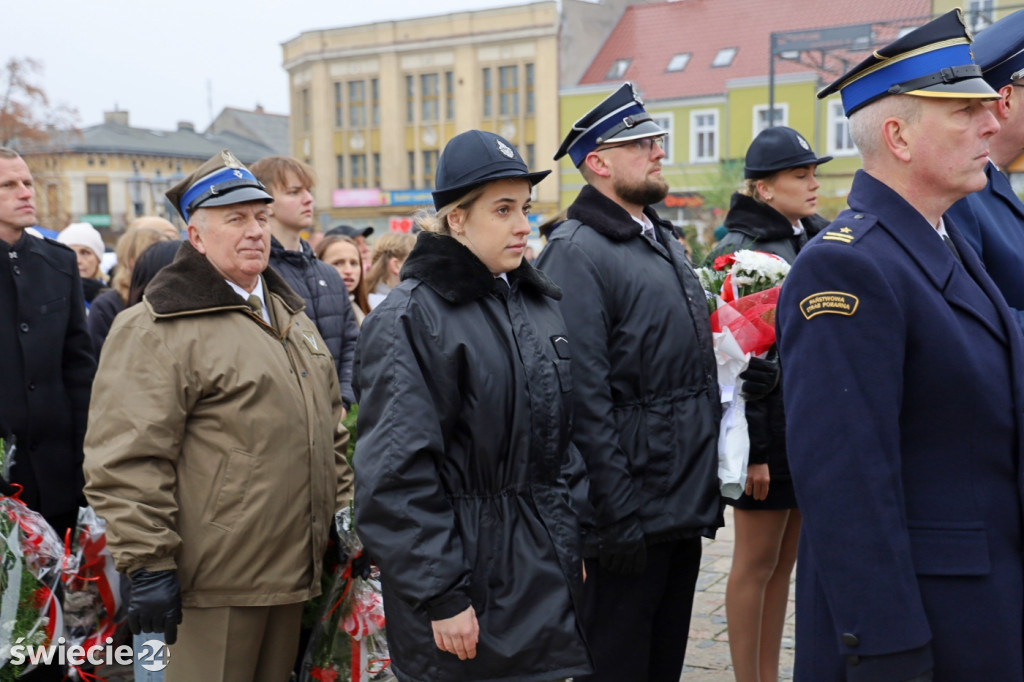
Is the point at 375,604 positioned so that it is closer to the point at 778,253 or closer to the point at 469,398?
the point at 469,398

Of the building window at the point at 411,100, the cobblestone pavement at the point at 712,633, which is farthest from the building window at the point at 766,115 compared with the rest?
the cobblestone pavement at the point at 712,633

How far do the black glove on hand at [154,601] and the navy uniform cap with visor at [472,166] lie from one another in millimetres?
1444

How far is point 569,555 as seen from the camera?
2896 millimetres

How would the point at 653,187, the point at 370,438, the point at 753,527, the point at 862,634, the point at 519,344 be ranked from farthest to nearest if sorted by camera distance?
the point at 753,527 → the point at 653,187 → the point at 519,344 → the point at 370,438 → the point at 862,634

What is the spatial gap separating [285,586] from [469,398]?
42.1 inches

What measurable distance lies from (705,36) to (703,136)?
171 inches

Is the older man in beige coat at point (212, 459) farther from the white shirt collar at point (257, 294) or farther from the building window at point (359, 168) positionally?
the building window at point (359, 168)

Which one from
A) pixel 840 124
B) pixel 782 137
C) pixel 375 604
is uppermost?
pixel 840 124

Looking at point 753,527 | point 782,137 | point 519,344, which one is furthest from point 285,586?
point 782,137

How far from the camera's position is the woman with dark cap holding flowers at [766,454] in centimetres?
392

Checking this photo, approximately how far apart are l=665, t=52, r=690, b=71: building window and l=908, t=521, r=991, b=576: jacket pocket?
1572 inches

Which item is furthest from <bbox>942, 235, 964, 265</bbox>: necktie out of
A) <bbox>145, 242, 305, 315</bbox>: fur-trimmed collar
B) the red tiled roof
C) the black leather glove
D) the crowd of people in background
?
the red tiled roof

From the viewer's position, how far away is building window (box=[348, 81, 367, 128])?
172ft

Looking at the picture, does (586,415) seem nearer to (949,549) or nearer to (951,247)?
(951,247)
